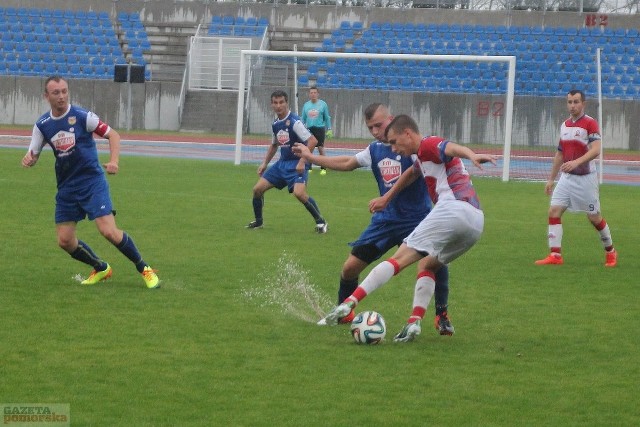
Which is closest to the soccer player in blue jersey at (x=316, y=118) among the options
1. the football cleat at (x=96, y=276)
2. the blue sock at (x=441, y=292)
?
the football cleat at (x=96, y=276)

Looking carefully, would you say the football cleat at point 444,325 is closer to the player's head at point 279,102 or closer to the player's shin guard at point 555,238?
the player's shin guard at point 555,238

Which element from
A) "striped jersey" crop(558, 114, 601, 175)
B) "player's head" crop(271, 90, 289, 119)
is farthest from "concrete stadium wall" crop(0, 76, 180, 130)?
"striped jersey" crop(558, 114, 601, 175)

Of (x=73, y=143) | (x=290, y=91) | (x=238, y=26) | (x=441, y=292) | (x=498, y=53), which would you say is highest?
(x=238, y=26)

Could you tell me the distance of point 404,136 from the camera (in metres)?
7.74

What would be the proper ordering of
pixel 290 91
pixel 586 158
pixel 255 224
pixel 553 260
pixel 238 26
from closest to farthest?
pixel 586 158
pixel 553 260
pixel 255 224
pixel 290 91
pixel 238 26

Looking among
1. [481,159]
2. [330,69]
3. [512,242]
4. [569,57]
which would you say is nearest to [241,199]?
[512,242]

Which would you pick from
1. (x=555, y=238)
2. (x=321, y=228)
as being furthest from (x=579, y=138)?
(x=321, y=228)

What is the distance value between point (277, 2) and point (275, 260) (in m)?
30.5

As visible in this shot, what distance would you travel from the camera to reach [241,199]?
739 inches

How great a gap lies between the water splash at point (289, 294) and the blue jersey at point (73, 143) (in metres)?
1.73

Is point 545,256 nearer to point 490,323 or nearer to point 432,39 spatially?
point 490,323

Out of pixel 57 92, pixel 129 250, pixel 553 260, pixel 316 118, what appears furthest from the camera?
pixel 316 118

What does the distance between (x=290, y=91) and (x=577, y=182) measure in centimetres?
1759

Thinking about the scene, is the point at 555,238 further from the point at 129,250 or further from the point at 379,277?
the point at 379,277
